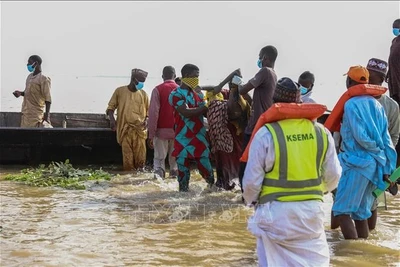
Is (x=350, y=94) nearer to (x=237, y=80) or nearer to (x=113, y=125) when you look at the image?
(x=237, y=80)

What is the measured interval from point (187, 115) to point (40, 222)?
7.42 feet

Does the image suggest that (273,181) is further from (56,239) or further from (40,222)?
(40,222)

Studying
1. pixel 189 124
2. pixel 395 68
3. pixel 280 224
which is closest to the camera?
pixel 280 224

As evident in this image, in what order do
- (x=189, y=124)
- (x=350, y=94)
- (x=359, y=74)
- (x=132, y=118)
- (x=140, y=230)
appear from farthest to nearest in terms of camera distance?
1. (x=132, y=118)
2. (x=189, y=124)
3. (x=140, y=230)
4. (x=359, y=74)
5. (x=350, y=94)

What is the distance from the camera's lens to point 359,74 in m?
5.64

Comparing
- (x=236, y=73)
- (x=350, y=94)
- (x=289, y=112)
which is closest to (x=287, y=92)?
(x=289, y=112)

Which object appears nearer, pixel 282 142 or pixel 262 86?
pixel 282 142

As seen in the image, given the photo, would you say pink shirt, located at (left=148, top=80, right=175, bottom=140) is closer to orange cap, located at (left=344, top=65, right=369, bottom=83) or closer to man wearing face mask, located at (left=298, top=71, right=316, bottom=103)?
man wearing face mask, located at (left=298, top=71, right=316, bottom=103)

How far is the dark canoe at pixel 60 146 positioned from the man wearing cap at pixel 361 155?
610cm

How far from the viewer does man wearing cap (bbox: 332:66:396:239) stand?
542 cm

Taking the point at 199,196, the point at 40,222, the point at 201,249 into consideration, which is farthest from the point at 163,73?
the point at 201,249

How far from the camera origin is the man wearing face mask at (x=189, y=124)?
26.2 ft

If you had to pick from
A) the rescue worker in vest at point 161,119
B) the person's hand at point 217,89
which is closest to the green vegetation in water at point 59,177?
the rescue worker in vest at point 161,119

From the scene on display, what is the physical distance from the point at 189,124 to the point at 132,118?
2430 mm
